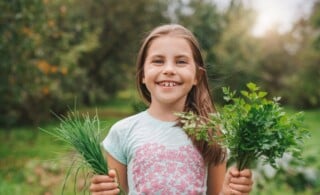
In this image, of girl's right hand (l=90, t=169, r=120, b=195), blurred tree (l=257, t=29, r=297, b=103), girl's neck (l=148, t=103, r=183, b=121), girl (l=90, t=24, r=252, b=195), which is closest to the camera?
girl's right hand (l=90, t=169, r=120, b=195)

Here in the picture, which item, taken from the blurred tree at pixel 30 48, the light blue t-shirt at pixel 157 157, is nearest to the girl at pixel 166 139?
the light blue t-shirt at pixel 157 157

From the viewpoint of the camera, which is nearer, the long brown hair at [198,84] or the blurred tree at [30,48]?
the long brown hair at [198,84]

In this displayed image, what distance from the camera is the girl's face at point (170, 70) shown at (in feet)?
7.04

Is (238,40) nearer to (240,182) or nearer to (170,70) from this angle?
(170,70)

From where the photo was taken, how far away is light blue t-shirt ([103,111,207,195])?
2.10m

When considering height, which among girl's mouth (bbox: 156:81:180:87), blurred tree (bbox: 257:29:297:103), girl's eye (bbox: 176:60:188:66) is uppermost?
girl's eye (bbox: 176:60:188:66)

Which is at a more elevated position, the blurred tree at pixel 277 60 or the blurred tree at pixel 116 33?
the blurred tree at pixel 116 33

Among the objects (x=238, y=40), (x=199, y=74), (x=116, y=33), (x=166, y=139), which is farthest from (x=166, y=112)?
(x=238, y=40)

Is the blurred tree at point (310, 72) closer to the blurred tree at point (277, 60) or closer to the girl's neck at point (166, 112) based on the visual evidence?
the blurred tree at point (277, 60)

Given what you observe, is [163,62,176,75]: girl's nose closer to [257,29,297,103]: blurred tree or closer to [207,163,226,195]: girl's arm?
[207,163,226,195]: girl's arm

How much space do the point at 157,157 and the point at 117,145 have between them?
0.23 m

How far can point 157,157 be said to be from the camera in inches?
83.8

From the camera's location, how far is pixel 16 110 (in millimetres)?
15188

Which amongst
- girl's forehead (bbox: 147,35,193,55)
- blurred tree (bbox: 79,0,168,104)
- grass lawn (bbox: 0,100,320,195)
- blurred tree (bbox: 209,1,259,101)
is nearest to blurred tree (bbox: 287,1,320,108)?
blurred tree (bbox: 209,1,259,101)
